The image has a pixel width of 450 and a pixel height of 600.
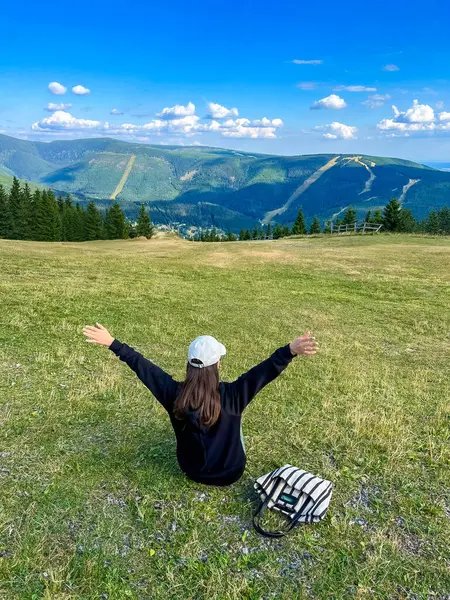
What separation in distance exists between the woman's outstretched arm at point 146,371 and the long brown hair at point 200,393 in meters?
0.37

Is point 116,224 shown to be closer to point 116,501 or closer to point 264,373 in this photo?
point 116,501

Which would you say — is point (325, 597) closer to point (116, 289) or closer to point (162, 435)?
point (162, 435)

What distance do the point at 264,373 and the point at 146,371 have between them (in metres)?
1.86

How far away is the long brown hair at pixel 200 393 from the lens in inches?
226

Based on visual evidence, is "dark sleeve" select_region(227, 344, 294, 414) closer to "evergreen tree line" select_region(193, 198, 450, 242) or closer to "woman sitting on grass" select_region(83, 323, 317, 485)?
"woman sitting on grass" select_region(83, 323, 317, 485)

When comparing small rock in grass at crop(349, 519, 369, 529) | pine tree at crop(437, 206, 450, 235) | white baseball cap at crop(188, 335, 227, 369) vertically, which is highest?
white baseball cap at crop(188, 335, 227, 369)

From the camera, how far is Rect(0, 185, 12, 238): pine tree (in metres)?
84.6

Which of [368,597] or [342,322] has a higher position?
[368,597]

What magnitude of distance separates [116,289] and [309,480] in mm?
19020

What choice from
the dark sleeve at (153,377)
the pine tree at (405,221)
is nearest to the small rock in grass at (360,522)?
the dark sleeve at (153,377)

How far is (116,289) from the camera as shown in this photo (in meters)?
23.5

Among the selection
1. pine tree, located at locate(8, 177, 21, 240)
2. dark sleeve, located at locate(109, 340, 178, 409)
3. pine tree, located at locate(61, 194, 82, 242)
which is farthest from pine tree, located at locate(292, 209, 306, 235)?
dark sleeve, located at locate(109, 340, 178, 409)

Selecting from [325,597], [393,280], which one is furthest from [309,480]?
[393,280]

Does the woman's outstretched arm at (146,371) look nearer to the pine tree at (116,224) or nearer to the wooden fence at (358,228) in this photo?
the wooden fence at (358,228)
